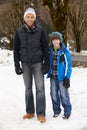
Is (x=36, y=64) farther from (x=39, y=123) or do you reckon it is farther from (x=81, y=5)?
(x=81, y=5)

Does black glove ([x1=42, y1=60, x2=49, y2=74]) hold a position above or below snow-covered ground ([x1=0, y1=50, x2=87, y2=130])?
above

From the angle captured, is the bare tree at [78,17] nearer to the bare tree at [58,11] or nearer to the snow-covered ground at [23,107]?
the bare tree at [58,11]

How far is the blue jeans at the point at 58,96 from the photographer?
7258mm

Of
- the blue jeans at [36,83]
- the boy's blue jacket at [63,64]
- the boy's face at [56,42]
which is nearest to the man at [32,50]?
the blue jeans at [36,83]

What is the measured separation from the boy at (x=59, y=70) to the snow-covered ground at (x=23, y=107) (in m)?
0.31

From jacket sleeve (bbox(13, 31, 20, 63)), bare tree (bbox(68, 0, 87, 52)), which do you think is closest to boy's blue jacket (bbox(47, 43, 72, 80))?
jacket sleeve (bbox(13, 31, 20, 63))

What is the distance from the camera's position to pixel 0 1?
30.7 metres

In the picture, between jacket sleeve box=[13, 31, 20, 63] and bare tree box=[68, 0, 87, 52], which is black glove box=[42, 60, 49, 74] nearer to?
jacket sleeve box=[13, 31, 20, 63]

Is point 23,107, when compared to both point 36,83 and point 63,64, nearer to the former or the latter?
point 36,83

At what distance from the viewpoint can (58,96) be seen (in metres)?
7.43

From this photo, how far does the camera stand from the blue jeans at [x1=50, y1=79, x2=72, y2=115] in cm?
726

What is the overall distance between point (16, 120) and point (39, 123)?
0.51 metres

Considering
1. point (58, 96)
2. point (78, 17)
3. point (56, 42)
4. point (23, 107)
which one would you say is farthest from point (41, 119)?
point (78, 17)

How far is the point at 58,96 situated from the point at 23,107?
1.14m
